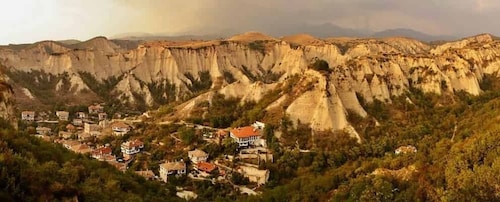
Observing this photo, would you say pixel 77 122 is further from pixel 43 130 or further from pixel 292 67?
pixel 292 67

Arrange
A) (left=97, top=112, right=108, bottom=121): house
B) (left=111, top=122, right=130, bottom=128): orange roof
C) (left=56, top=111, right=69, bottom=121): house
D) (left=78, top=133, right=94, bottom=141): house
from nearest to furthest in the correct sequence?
1. (left=78, top=133, right=94, bottom=141): house
2. (left=111, top=122, right=130, bottom=128): orange roof
3. (left=56, top=111, right=69, bottom=121): house
4. (left=97, top=112, right=108, bottom=121): house

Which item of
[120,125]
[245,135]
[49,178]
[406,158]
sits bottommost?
[120,125]

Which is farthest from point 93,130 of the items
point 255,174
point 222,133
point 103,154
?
point 255,174

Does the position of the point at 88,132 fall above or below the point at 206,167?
below

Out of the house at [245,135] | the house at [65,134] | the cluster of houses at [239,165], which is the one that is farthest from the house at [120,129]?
the house at [245,135]

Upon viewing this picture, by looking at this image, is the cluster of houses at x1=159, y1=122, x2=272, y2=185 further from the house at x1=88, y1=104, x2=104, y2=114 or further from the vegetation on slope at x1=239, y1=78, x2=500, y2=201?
the house at x1=88, y1=104, x2=104, y2=114

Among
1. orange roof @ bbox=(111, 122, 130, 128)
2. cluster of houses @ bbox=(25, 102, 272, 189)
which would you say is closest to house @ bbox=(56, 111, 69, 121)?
cluster of houses @ bbox=(25, 102, 272, 189)

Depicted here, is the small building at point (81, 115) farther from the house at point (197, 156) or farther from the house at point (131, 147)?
the house at point (197, 156)
